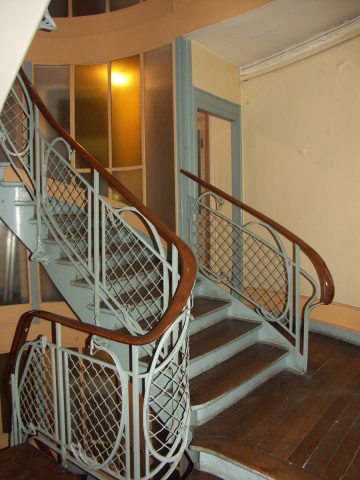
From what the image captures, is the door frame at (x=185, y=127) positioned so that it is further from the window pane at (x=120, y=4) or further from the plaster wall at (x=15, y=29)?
the plaster wall at (x=15, y=29)

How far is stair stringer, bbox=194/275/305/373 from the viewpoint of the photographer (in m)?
2.89

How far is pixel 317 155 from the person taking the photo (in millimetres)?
3539

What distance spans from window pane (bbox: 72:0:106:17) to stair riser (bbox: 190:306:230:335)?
3.44 m

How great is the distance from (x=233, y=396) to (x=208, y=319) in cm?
71

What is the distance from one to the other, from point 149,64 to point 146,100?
36 cm

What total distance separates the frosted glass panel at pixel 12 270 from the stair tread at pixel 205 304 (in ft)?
6.73

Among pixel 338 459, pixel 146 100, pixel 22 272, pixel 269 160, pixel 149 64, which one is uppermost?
pixel 149 64

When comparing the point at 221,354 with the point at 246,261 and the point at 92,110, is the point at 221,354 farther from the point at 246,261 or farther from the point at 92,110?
the point at 92,110

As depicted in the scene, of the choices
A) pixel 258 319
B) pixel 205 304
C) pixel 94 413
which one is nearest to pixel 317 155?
pixel 258 319

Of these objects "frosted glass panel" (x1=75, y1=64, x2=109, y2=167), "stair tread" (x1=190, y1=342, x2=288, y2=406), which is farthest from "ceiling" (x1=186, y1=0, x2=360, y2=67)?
"stair tread" (x1=190, y1=342, x2=288, y2=406)

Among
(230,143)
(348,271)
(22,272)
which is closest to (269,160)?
(230,143)

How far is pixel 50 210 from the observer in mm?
2771

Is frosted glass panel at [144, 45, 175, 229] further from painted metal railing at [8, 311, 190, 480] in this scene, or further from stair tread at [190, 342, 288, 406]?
painted metal railing at [8, 311, 190, 480]

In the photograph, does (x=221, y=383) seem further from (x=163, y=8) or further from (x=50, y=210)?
(x=163, y=8)
